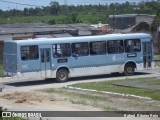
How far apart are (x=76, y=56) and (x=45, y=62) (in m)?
2.11

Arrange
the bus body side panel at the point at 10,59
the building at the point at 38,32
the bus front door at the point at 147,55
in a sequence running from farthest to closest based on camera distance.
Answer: the building at the point at 38,32 < the bus front door at the point at 147,55 < the bus body side panel at the point at 10,59

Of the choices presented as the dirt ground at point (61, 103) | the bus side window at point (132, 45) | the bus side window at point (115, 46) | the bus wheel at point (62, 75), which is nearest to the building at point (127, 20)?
the bus side window at point (132, 45)

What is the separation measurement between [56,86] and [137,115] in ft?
36.3

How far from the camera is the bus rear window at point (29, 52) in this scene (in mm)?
27922

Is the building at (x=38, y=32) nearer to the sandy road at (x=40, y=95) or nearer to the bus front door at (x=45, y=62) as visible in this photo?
the sandy road at (x=40, y=95)

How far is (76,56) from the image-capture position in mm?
29328

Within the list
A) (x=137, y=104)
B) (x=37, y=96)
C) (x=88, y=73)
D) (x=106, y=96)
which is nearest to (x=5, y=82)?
(x=88, y=73)

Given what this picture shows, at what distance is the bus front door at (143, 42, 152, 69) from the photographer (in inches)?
1234

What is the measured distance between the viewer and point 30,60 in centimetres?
2800

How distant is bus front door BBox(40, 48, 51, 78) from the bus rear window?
38cm

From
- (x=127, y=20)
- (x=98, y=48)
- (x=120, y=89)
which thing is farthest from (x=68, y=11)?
(x=120, y=89)

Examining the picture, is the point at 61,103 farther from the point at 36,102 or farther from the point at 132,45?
the point at 132,45

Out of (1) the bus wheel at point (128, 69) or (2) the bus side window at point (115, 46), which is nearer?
(2) the bus side window at point (115, 46)

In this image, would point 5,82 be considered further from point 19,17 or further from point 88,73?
point 19,17
